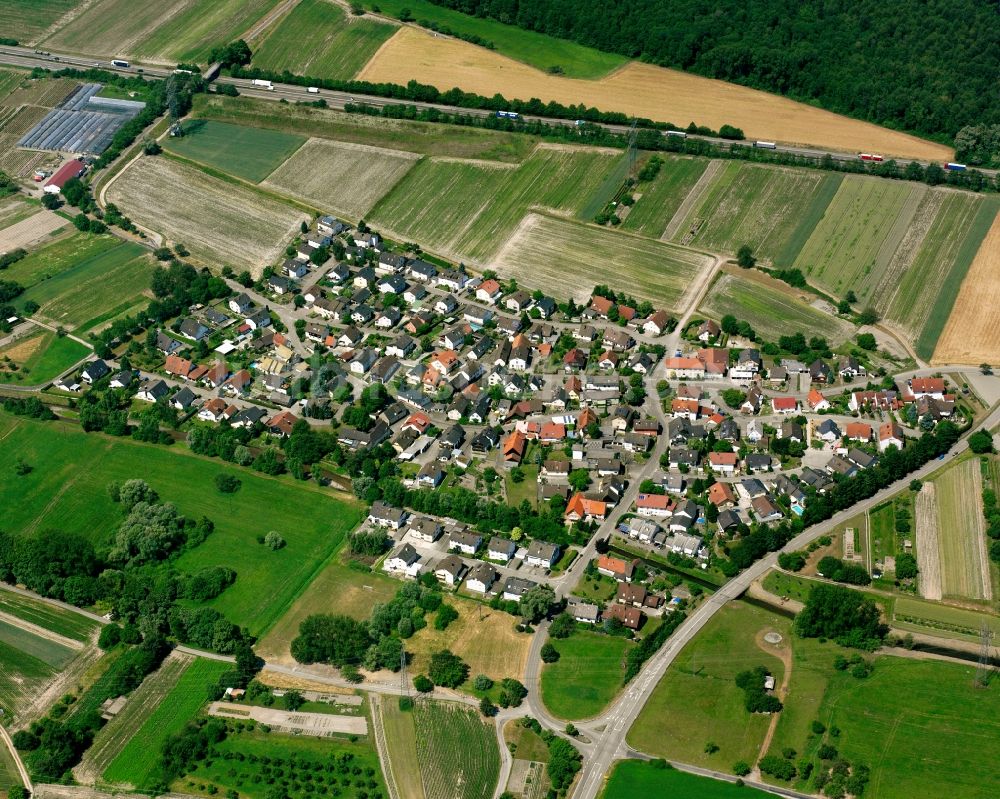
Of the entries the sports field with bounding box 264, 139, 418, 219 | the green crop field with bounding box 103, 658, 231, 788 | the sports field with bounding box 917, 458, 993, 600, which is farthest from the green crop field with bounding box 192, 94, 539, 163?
the green crop field with bounding box 103, 658, 231, 788

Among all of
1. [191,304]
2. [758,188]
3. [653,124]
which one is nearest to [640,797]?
[191,304]

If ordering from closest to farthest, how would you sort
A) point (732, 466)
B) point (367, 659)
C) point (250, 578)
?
point (367, 659), point (250, 578), point (732, 466)

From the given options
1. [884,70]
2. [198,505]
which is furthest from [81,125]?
[884,70]

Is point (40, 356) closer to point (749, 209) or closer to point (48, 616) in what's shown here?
point (48, 616)

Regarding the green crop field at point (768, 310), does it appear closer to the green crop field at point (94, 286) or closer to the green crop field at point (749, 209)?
the green crop field at point (749, 209)

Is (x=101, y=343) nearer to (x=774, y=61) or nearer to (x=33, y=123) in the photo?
(x=33, y=123)
